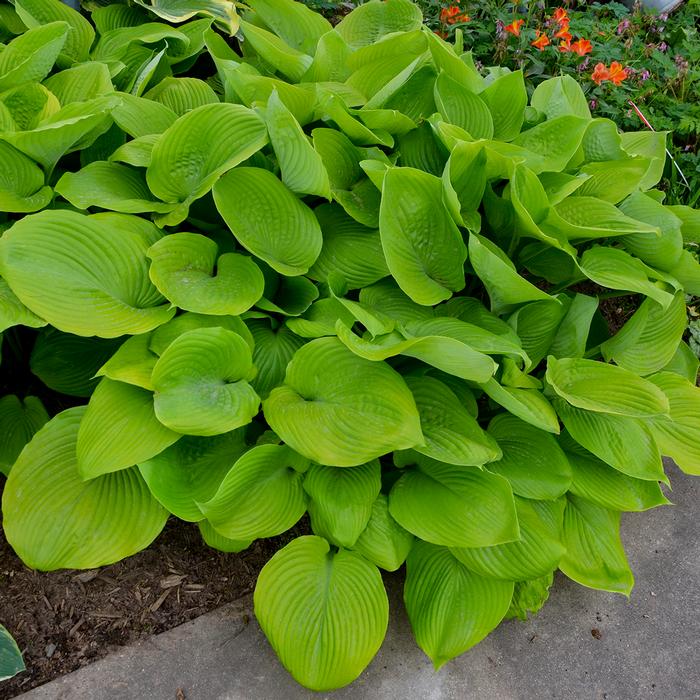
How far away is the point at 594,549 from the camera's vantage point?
2.03 m

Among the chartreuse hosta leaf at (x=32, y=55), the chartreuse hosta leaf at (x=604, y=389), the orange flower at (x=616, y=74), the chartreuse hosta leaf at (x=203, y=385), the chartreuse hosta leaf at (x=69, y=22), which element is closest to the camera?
the chartreuse hosta leaf at (x=203, y=385)

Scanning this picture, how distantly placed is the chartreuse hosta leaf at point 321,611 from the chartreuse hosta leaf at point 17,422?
771 mm

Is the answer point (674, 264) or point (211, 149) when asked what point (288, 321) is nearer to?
point (211, 149)

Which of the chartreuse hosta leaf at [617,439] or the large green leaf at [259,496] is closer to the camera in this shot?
the large green leaf at [259,496]

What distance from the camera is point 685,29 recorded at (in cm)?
393

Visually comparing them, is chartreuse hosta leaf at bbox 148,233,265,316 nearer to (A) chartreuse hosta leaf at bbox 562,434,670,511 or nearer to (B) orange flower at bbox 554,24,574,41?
(A) chartreuse hosta leaf at bbox 562,434,670,511

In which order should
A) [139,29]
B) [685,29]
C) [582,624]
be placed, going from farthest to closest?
[685,29], [139,29], [582,624]

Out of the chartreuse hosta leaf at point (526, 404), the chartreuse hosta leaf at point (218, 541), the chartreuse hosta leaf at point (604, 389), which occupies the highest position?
the chartreuse hosta leaf at point (604, 389)

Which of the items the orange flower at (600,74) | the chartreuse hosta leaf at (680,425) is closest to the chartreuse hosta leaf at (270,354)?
the chartreuse hosta leaf at (680,425)

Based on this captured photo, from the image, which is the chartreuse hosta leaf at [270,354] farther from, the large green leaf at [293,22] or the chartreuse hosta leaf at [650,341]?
the large green leaf at [293,22]

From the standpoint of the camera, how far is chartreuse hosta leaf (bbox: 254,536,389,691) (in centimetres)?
169

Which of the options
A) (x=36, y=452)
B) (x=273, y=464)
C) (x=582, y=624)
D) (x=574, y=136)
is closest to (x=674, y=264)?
(x=574, y=136)

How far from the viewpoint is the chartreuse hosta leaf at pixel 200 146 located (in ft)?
6.19

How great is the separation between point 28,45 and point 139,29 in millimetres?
458
